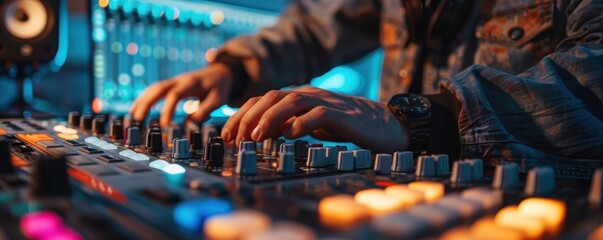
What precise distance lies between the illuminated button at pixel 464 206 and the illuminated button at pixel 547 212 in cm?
3

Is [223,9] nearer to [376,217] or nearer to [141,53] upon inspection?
[141,53]

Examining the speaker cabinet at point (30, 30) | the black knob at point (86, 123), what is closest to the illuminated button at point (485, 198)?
the black knob at point (86, 123)

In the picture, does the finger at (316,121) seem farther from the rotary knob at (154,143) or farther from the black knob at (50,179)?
the black knob at (50,179)

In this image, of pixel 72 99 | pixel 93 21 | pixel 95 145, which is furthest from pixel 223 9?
pixel 95 145

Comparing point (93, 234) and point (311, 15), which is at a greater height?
point (311, 15)

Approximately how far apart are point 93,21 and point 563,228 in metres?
1.59

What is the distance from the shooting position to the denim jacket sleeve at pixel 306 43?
1.41m

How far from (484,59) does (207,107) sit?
66 cm

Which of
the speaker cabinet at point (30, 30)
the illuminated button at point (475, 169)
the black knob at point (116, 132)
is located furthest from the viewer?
the speaker cabinet at point (30, 30)

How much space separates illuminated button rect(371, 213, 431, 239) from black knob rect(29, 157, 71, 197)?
0.22 meters

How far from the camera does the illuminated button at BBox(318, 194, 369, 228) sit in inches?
12.3

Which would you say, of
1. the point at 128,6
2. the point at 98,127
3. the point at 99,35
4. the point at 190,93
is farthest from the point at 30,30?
the point at 98,127

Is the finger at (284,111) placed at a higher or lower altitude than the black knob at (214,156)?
higher

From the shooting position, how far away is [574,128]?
0.61 meters
